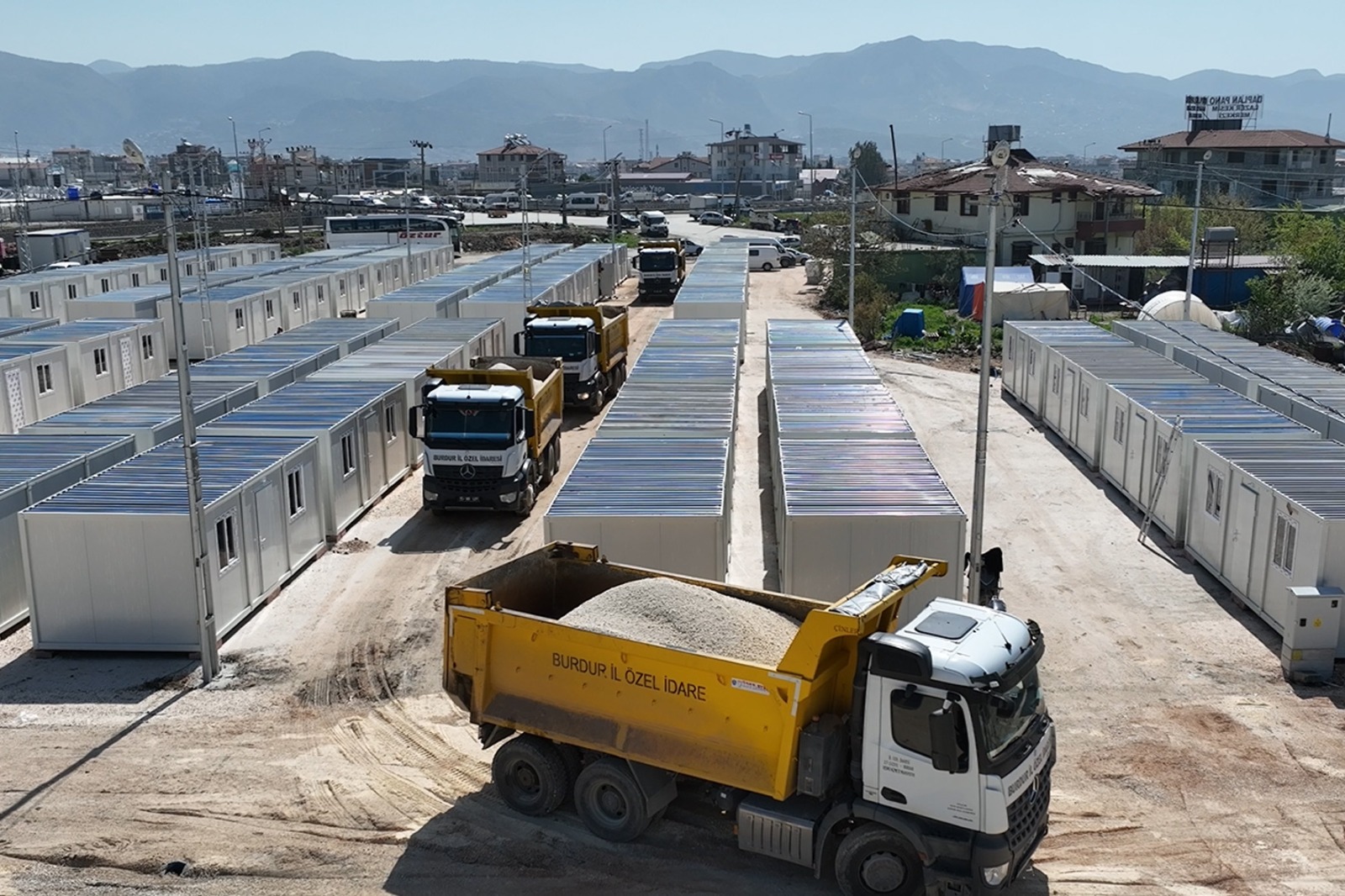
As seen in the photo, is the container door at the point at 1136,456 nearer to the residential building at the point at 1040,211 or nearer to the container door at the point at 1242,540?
the container door at the point at 1242,540

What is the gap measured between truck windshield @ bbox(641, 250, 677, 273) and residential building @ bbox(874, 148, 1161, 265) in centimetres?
1191

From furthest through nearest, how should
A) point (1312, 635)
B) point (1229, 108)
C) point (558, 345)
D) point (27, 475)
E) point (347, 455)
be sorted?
point (1229, 108) → point (558, 345) → point (347, 455) → point (27, 475) → point (1312, 635)

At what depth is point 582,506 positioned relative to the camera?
1636 centimetres

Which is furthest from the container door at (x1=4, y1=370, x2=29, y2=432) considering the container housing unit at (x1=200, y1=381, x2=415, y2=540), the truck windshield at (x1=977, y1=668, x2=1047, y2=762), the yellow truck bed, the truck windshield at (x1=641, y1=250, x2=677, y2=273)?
the truck windshield at (x1=641, y1=250, x2=677, y2=273)

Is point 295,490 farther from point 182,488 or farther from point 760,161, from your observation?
point 760,161

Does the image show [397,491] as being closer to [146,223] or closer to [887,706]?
[887,706]

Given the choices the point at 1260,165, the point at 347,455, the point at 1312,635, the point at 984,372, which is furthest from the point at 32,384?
the point at 1260,165

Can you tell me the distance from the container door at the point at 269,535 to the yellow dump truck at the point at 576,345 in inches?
459

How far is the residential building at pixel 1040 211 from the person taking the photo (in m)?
57.3

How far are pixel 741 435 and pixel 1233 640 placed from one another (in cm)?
1349

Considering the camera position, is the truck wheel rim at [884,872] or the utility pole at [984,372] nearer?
the truck wheel rim at [884,872]

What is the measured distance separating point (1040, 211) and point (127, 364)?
4202cm

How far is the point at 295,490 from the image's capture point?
19.1 meters

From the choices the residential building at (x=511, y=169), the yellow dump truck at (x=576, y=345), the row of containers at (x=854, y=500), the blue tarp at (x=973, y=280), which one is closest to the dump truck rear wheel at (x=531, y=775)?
the row of containers at (x=854, y=500)
